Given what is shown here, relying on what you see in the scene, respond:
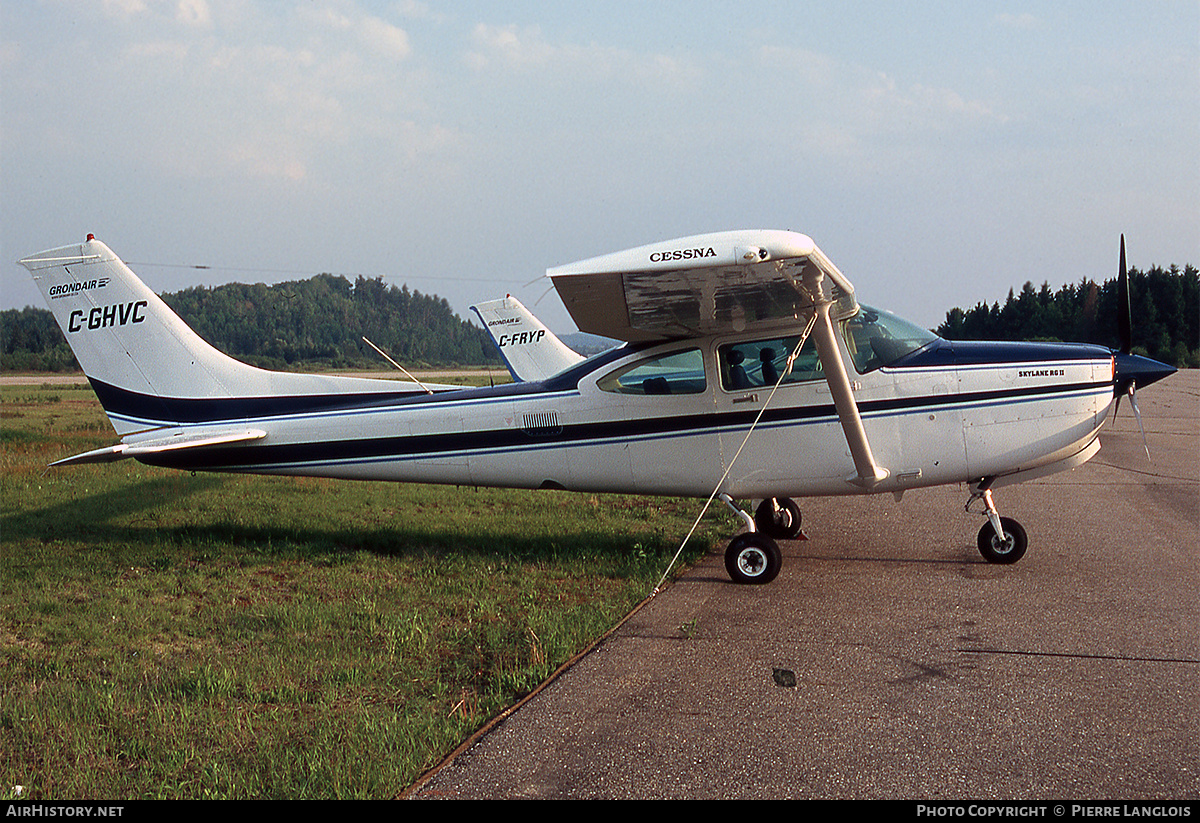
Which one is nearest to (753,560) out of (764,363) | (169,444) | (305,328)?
(764,363)

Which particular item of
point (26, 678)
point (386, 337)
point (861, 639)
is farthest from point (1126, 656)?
point (386, 337)

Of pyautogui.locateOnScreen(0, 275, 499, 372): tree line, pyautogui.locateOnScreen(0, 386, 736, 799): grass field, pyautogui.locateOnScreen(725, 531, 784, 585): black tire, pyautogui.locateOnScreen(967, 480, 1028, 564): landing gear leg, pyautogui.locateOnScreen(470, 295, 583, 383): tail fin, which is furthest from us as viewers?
pyautogui.locateOnScreen(0, 275, 499, 372): tree line

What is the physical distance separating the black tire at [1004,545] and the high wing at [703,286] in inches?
88.6

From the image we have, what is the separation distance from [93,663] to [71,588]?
2.06 metres

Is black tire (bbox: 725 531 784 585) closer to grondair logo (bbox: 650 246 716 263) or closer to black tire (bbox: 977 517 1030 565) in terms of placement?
black tire (bbox: 977 517 1030 565)

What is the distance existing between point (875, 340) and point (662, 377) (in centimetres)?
182

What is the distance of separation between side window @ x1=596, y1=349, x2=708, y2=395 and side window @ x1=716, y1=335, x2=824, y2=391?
0.74ft

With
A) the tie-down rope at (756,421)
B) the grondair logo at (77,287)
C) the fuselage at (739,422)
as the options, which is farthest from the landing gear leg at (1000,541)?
the grondair logo at (77,287)

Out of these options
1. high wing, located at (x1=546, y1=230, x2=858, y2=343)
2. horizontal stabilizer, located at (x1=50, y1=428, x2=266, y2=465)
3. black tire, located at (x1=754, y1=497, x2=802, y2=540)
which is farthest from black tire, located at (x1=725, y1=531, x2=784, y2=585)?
horizontal stabilizer, located at (x1=50, y1=428, x2=266, y2=465)

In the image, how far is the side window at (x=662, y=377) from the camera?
7008 mm

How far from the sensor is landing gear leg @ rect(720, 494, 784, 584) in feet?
21.2

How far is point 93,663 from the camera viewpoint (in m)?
4.93

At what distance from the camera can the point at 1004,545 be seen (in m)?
6.81

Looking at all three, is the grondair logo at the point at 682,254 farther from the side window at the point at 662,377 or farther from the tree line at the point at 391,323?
the tree line at the point at 391,323
